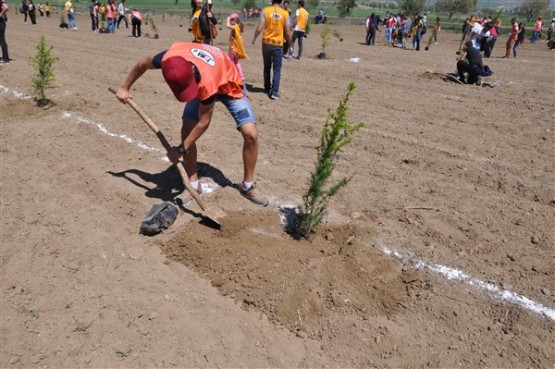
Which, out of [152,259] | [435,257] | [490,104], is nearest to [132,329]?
[152,259]

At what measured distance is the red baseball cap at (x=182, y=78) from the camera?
10.9 feet

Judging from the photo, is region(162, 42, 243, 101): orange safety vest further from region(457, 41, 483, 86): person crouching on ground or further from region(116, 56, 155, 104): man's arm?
region(457, 41, 483, 86): person crouching on ground

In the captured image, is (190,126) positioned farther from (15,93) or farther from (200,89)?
(15,93)

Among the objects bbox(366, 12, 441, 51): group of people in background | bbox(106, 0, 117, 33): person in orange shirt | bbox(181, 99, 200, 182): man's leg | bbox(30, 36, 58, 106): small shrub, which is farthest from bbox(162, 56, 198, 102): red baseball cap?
bbox(106, 0, 117, 33): person in orange shirt

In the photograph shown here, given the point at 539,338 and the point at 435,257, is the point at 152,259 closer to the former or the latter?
the point at 435,257

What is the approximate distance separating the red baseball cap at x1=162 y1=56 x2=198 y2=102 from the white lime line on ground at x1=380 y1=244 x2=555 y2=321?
2113mm

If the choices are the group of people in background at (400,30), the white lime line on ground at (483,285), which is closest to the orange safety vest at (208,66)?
the white lime line on ground at (483,285)

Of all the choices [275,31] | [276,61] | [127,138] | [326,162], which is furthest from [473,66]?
[326,162]

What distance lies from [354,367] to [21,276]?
8.47ft

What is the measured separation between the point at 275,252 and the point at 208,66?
5.32ft

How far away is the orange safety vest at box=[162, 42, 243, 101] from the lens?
345 centimetres

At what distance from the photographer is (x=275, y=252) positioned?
11.6 ft

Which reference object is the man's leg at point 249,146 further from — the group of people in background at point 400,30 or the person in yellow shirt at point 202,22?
the group of people in background at point 400,30

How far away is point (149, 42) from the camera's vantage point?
16.9 metres
